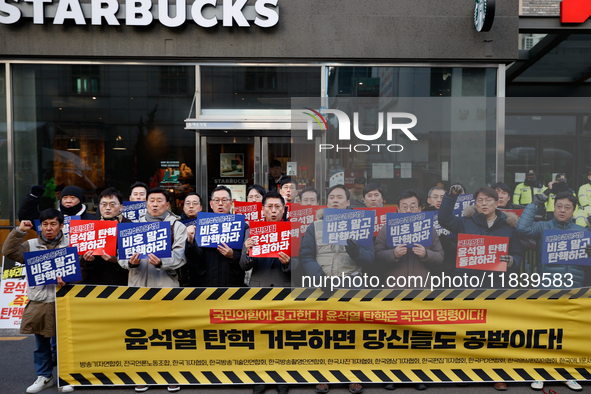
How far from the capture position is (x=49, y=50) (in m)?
8.34

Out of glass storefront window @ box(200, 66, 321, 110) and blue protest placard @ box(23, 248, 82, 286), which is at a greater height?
glass storefront window @ box(200, 66, 321, 110)

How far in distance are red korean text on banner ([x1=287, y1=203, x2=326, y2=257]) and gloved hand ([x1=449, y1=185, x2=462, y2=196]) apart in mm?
1392

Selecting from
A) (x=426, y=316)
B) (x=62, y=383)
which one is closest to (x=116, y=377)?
(x=62, y=383)

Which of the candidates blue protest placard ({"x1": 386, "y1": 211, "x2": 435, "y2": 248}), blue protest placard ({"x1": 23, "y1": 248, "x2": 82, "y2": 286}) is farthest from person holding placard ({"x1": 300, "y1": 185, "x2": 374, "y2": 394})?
blue protest placard ({"x1": 23, "y1": 248, "x2": 82, "y2": 286})

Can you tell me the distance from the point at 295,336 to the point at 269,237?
1062 mm

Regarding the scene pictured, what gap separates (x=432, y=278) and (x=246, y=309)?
1.96 m

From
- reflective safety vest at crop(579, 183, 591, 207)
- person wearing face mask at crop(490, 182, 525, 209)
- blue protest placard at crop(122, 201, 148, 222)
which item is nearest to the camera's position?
person wearing face mask at crop(490, 182, 525, 209)

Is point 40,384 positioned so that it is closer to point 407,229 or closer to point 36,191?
point 36,191

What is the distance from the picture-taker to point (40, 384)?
4.29 meters

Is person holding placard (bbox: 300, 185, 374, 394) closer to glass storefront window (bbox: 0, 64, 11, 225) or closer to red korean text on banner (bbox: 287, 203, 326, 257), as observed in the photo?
red korean text on banner (bbox: 287, 203, 326, 257)

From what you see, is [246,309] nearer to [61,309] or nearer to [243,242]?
[243,242]

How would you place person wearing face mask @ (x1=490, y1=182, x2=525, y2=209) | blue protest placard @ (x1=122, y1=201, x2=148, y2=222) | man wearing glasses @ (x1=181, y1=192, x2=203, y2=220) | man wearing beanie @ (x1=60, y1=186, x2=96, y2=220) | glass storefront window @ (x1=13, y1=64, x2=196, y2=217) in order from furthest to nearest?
glass storefront window @ (x1=13, y1=64, x2=196, y2=217), blue protest placard @ (x1=122, y1=201, x2=148, y2=222), man wearing beanie @ (x1=60, y1=186, x2=96, y2=220), man wearing glasses @ (x1=181, y1=192, x2=203, y2=220), person wearing face mask @ (x1=490, y1=182, x2=525, y2=209)

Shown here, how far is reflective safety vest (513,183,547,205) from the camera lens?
14.7 feet

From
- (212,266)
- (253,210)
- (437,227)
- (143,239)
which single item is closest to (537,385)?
(437,227)
